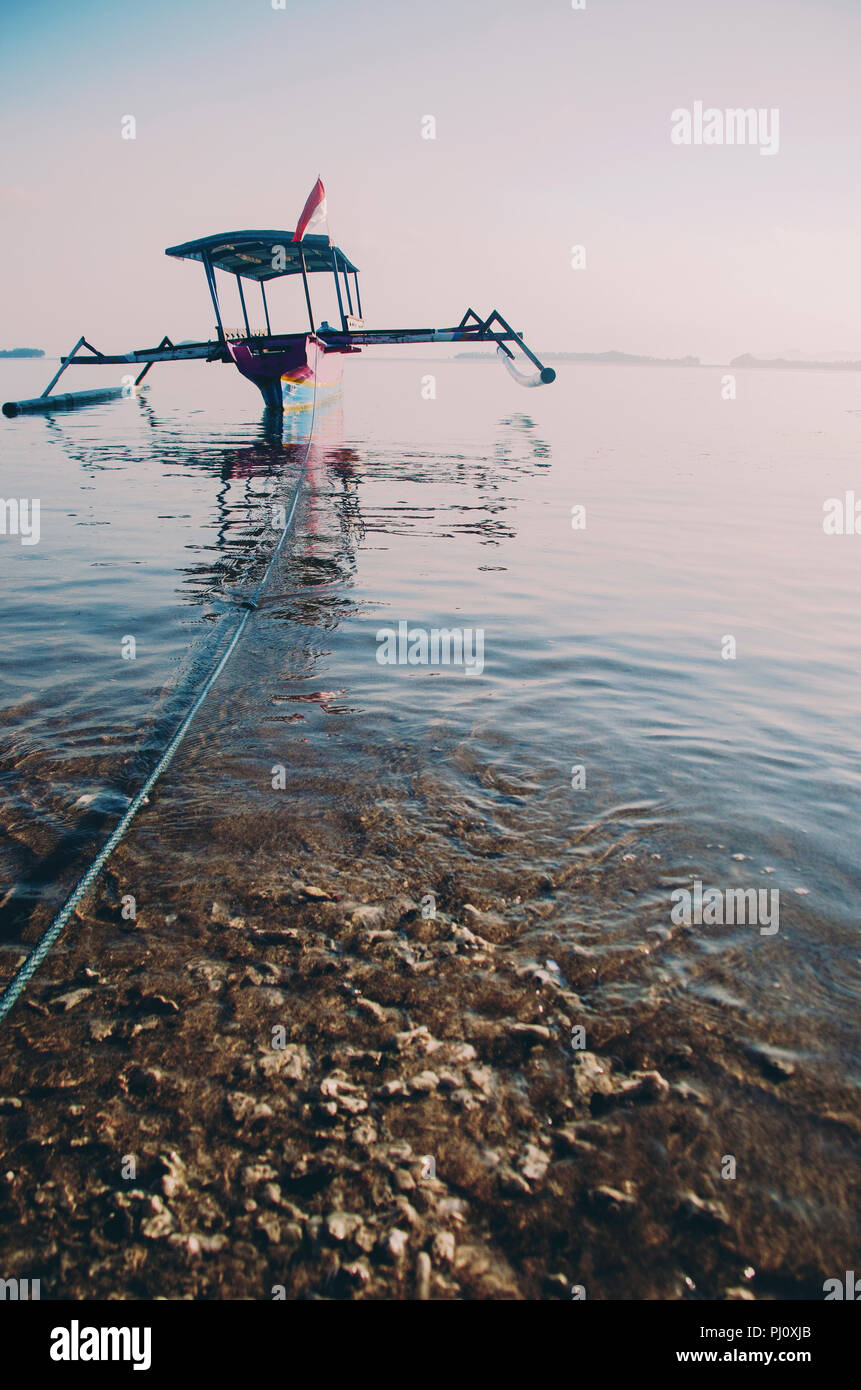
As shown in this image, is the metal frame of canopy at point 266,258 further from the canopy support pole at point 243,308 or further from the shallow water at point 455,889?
the shallow water at point 455,889

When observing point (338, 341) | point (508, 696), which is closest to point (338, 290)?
point (338, 341)

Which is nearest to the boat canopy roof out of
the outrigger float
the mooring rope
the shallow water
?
the outrigger float

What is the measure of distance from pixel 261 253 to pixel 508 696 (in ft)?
89.9

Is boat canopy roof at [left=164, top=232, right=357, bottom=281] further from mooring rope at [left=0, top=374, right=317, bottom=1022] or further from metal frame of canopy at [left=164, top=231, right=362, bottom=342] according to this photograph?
mooring rope at [left=0, top=374, right=317, bottom=1022]

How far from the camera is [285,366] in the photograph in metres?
25.9

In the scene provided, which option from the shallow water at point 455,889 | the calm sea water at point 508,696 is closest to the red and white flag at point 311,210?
the calm sea water at point 508,696

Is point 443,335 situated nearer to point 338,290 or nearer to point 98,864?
point 338,290

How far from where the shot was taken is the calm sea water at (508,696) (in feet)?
11.2

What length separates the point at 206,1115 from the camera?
2.27 m

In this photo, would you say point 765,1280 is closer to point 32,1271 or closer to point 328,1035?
point 328,1035

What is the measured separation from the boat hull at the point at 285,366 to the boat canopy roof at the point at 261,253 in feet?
9.27

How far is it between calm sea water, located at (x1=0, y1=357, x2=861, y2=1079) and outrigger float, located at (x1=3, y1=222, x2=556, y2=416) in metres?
13.5

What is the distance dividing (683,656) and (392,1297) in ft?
19.3
